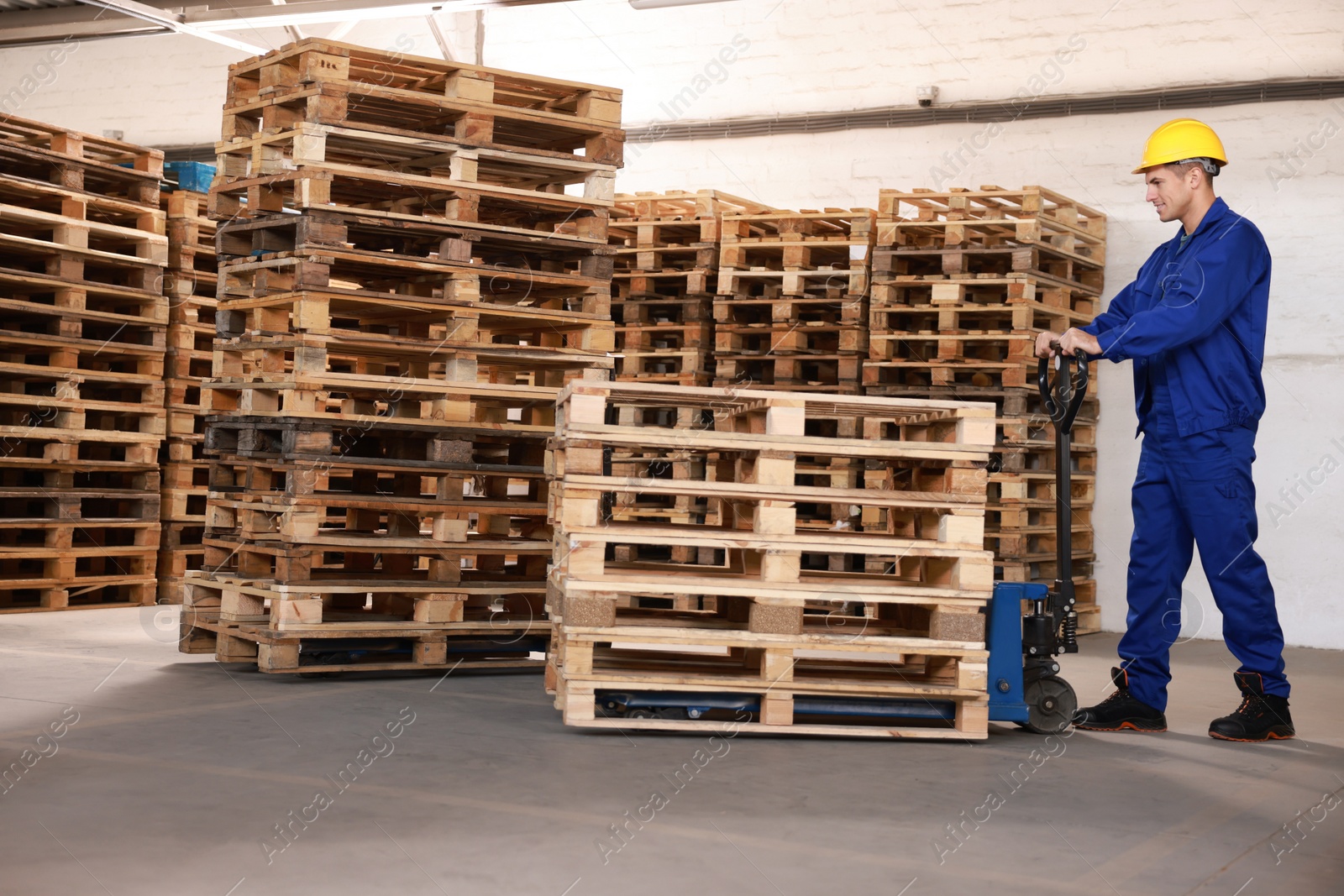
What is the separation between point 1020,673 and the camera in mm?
5664

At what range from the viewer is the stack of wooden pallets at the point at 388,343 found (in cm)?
658

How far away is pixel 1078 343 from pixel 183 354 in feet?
23.7

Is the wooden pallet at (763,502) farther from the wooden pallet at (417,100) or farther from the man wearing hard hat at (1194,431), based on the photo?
the wooden pallet at (417,100)

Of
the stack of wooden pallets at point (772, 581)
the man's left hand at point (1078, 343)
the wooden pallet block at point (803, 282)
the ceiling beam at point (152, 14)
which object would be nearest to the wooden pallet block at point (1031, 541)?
the wooden pallet block at point (803, 282)

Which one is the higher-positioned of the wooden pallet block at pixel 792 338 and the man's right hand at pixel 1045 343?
the wooden pallet block at pixel 792 338

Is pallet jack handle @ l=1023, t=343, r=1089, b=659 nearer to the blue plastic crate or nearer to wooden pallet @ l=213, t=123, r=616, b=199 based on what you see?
wooden pallet @ l=213, t=123, r=616, b=199

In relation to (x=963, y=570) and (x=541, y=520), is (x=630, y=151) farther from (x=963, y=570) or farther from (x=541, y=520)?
(x=963, y=570)

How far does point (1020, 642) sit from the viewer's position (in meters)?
5.68

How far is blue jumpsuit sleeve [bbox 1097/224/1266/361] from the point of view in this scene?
5.61 m

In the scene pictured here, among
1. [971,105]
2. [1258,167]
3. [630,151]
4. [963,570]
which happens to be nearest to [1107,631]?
[1258,167]

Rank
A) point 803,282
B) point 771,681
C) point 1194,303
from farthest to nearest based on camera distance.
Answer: point 803,282 < point 1194,303 < point 771,681

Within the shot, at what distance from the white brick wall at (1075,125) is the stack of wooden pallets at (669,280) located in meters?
1.82

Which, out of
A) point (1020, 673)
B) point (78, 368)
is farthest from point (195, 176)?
point (1020, 673)

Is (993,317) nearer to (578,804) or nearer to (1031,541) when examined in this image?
(1031,541)
